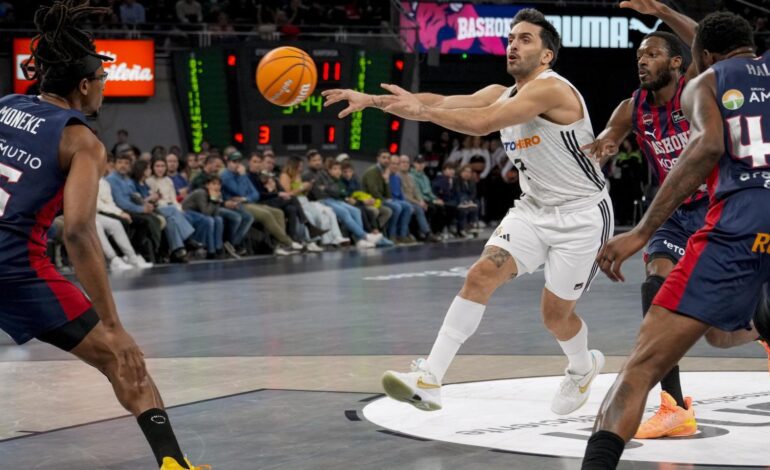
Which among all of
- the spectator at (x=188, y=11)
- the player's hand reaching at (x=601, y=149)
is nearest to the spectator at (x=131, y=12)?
the spectator at (x=188, y=11)

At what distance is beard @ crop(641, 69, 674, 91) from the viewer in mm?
6109

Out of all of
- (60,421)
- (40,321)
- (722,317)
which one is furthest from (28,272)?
(722,317)

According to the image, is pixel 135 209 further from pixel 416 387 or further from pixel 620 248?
pixel 620 248

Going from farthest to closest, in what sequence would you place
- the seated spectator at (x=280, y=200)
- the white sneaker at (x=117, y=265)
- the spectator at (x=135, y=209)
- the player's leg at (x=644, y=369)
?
1. the seated spectator at (x=280, y=200)
2. the spectator at (x=135, y=209)
3. the white sneaker at (x=117, y=265)
4. the player's leg at (x=644, y=369)

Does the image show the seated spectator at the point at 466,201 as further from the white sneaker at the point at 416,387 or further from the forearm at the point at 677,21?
the white sneaker at the point at 416,387

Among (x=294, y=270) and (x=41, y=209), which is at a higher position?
(x=41, y=209)

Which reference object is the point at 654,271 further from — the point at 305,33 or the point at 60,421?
the point at 305,33

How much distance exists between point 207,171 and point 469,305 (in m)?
11.2

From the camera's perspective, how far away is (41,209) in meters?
4.50

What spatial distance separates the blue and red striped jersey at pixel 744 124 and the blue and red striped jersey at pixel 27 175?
2.31m

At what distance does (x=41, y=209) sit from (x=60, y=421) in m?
1.87

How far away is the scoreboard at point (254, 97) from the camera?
20656 millimetres

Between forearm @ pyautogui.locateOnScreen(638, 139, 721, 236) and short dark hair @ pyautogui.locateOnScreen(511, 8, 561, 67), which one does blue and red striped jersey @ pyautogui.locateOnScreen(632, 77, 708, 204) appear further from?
forearm @ pyautogui.locateOnScreen(638, 139, 721, 236)

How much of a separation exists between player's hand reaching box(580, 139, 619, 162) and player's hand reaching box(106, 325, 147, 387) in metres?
2.76
